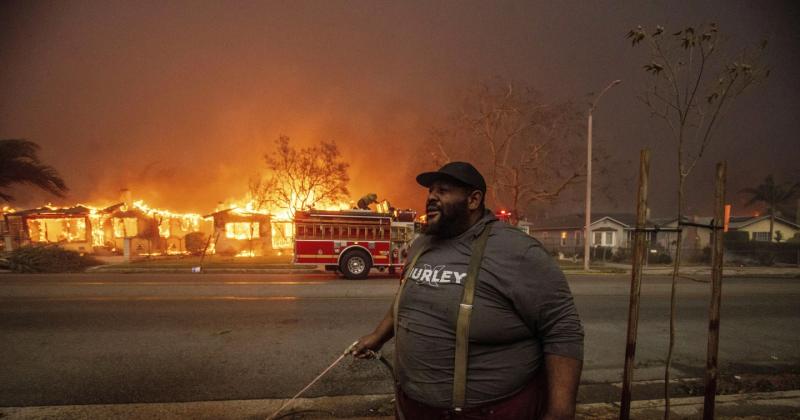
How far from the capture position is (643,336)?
7.07m

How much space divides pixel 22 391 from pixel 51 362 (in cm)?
97

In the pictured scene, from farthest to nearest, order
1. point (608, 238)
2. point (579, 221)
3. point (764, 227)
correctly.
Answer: point (579, 221), point (608, 238), point (764, 227)

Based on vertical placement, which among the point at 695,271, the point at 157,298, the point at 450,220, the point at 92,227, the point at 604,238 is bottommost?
the point at 695,271

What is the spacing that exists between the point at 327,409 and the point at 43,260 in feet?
58.6

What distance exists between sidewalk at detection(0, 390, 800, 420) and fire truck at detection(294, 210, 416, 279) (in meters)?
10.5

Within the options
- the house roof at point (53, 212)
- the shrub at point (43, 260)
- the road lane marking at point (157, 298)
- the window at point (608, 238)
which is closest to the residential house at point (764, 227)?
the window at point (608, 238)

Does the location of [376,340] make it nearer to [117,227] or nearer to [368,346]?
[368,346]

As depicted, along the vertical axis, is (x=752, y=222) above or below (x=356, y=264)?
above

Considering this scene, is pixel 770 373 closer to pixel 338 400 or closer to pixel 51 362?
pixel 338 400

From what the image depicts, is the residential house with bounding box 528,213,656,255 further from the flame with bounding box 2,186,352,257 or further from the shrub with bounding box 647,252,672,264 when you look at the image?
the flame with bounding box 2,186,352,257

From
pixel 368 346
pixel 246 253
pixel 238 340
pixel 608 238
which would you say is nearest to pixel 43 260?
pixel 246 253

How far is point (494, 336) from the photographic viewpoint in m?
1.88

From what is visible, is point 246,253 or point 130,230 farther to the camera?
point 130,230

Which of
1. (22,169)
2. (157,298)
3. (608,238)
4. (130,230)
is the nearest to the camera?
(157,298)
